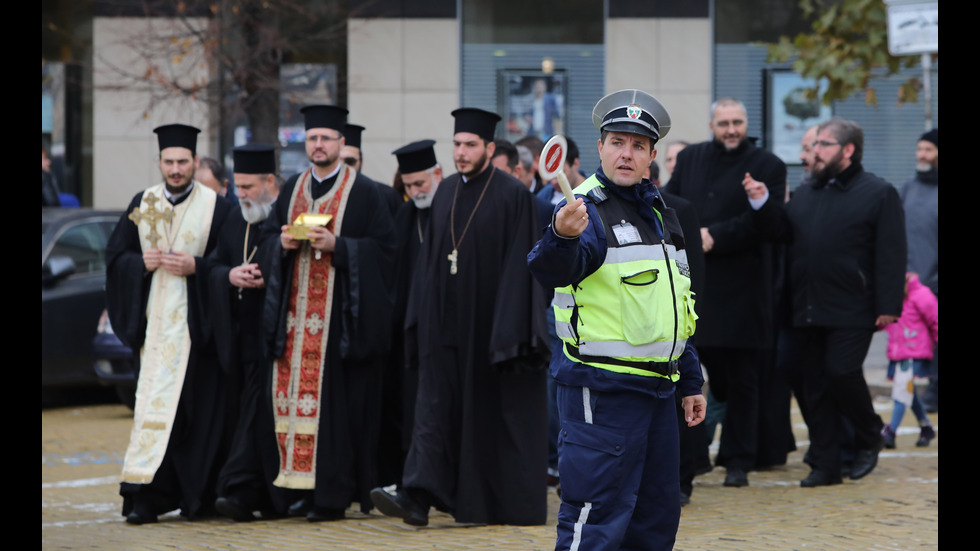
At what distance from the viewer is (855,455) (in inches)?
356

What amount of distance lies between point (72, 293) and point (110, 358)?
858 mm

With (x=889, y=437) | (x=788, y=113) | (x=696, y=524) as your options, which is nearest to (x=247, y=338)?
(x=696, y=524)

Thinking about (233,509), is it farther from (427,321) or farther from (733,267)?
(733,267)

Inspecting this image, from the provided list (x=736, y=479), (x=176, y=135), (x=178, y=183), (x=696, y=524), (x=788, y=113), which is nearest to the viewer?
(x=696, y=524)

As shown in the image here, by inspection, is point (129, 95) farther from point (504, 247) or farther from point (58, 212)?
point (504, 247)

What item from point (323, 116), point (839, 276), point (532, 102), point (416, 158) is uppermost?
point (532, 102)

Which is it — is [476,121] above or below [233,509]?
above

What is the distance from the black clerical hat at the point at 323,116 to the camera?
26.5 ft

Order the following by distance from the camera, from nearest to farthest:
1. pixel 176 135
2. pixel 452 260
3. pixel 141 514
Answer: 1. pixel 452 260
2. pixel 141 514
3. pixel 176 135

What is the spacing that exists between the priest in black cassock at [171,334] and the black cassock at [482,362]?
53.7 inches

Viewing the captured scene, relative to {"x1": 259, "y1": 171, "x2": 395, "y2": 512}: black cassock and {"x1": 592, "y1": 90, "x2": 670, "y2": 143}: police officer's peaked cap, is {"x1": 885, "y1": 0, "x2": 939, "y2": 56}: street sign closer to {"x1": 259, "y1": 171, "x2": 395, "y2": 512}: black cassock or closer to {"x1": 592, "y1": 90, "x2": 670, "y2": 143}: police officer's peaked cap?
{"x1": 259, "y1": 171, "x2": 395, "y2": 512}: black cassock

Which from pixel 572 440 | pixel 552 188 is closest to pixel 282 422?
pixel 552 188

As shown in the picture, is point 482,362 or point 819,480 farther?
point 819,480

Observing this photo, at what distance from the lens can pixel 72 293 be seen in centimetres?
1291
